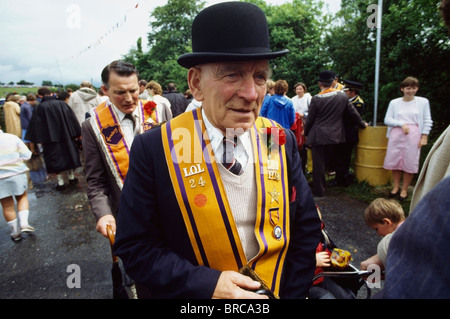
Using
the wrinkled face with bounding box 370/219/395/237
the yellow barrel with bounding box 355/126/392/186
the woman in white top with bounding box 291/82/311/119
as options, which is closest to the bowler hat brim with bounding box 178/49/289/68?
the wrinkled face with bounding box 370/219/395/237

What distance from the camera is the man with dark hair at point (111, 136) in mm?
1999

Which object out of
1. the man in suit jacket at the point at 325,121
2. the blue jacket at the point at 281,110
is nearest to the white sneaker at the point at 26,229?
the blue jacket at the point at 281,110

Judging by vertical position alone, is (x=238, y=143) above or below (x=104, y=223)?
above

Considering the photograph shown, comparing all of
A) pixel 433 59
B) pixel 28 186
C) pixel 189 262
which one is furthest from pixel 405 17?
pixel 28 186

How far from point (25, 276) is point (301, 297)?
3432mm

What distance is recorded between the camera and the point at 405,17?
21.2 ft

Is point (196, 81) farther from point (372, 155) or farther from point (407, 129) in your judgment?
point (372, 155)

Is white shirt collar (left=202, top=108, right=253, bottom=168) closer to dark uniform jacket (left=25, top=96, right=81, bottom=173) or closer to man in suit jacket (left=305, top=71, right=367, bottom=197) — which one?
man in suit jacket (left=305, top=71, right=367, bottom=197)

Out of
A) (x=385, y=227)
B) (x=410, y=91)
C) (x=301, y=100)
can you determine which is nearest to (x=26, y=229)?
(x=385, y=227)

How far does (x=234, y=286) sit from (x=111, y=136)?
1536 millimetres

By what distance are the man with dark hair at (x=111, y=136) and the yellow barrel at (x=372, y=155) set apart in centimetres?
439

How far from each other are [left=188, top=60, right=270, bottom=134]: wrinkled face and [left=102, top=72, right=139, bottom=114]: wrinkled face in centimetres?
118

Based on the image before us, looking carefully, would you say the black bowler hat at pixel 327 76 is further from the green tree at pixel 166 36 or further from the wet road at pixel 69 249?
the green tree at pixel 166 36

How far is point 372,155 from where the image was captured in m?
4.98
